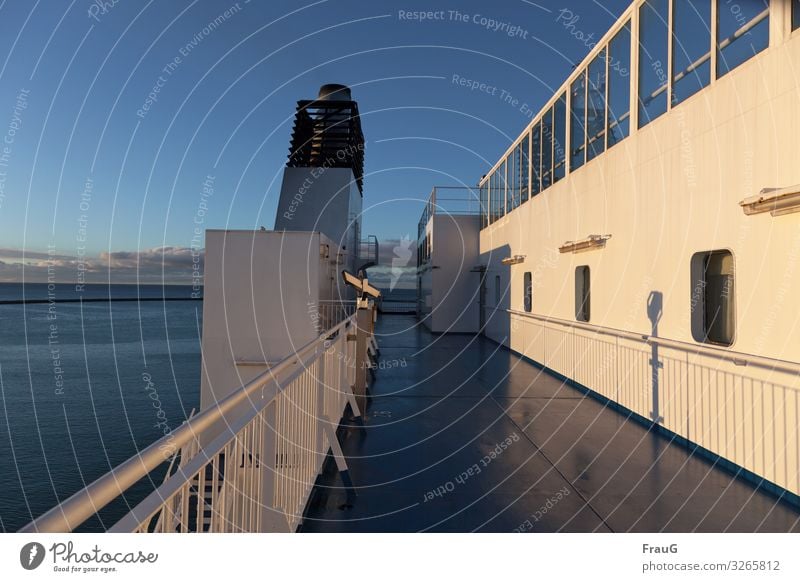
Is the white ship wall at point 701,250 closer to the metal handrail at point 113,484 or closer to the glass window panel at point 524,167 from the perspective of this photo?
the glass window panel at point 524,167

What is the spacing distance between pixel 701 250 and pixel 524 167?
6858 mm

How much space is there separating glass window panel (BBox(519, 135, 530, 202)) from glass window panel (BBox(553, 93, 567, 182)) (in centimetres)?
177

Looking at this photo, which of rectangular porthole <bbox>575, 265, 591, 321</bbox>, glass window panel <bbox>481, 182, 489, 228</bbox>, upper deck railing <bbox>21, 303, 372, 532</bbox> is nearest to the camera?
upper deck railing <bbox>21, 303, 372, 532</bbox>

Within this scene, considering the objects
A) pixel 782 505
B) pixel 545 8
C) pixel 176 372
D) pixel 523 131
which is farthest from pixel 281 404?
pixel 176 372

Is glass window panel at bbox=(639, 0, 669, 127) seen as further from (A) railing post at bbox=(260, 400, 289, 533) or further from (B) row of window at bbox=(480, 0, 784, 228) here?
(A) railing post at bbox=(260, 400, 289, 533)

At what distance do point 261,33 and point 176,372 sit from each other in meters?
18.6

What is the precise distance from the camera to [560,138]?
857 cm

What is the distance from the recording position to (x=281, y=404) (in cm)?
248

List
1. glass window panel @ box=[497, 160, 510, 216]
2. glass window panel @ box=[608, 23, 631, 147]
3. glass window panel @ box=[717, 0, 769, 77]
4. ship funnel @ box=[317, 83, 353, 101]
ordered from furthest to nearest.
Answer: ship funnel @ box=[317, 83, 353, 101] → glass window panel @ box=[497, 160, 510, 216] → glass window panel @ box=[608, 23, 631, 147] → glass window panel @ box=[717, 0, 769, 77]

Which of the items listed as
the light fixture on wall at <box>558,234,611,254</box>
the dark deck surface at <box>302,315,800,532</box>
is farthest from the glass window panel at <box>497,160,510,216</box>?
the dark deck surface at <box>302,315,800,532</box>

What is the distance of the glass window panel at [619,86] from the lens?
235 inches

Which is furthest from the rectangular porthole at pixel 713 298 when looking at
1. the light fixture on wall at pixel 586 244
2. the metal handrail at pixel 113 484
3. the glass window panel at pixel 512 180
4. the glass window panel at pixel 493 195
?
the glass window panel at pixel 493 195

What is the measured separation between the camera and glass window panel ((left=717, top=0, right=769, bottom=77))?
3601mm
